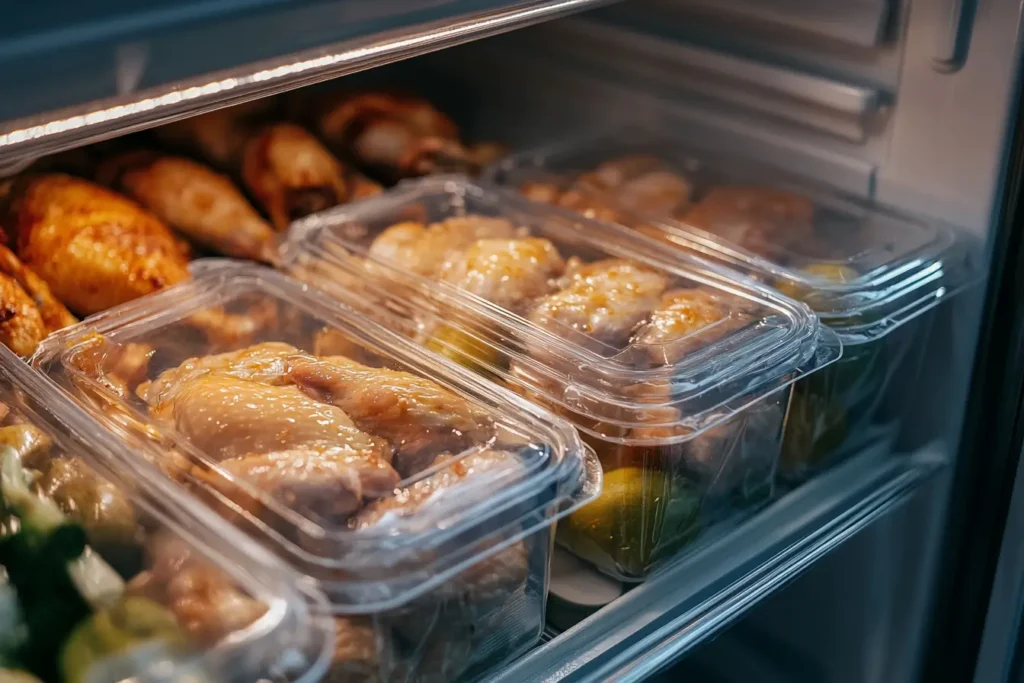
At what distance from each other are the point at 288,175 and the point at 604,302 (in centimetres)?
38

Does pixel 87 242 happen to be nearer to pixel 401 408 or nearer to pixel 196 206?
pixel 196 206

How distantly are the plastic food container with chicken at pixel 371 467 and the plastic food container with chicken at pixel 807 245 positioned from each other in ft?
1.07

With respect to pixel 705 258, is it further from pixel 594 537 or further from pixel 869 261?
pixel 594 537

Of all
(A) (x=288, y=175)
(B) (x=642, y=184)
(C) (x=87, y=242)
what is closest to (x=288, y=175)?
(A) (x=288, y=175)

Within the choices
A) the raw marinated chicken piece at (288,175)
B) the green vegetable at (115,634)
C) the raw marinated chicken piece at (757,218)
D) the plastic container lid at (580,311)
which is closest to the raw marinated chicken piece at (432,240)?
the plastic container lid at (580,311)

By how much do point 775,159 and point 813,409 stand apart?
13.6 inches

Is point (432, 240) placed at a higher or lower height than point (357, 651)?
higher

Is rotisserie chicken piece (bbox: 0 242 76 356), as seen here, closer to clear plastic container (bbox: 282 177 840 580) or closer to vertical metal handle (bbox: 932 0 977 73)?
clear plastic container (bbox: 282 177 840 580)

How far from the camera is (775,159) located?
1185mm

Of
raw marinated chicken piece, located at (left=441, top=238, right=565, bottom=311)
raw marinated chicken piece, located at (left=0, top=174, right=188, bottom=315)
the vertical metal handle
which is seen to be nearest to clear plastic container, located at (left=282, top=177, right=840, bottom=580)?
raw marinated chicken piece, located at (left=441, top=238, right=565, bottom=311)

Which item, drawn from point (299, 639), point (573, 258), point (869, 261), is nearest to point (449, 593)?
point (299, 639)

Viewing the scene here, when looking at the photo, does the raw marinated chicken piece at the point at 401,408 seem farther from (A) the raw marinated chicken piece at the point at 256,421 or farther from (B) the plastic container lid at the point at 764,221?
(B) the plastic container lid at the point at 764,221

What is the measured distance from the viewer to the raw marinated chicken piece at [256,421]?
0.67 meters

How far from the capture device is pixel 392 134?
1.18 meters
